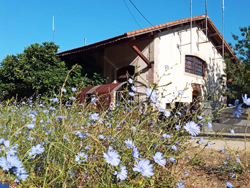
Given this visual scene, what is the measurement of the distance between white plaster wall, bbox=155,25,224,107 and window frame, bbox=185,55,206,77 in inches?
7.2

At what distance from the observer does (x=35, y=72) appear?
916cm

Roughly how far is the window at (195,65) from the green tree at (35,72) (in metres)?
3.88

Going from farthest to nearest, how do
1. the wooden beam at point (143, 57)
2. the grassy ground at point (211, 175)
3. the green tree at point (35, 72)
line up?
the green tree at point (35, 72), the wooden beam at point (143, 57), the grassy ground at point (211, 175)

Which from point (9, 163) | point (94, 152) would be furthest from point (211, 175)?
point (9, 163)

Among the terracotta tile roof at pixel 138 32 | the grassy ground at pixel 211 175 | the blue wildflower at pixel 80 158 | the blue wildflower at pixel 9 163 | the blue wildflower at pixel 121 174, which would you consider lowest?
the grassy ground at pixel 211 175

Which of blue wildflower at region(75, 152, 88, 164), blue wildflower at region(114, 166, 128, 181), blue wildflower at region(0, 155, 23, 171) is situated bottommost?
blue wildflower at region(114, 166, 128, 181)

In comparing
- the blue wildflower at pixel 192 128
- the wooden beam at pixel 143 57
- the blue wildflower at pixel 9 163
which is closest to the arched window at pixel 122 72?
the wooden beam at pixel 143 57

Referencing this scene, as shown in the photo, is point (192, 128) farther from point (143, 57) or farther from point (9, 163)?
point (143, 57)

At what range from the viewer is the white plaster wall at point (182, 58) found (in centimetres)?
888

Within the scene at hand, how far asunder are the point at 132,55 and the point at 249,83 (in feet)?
17.4

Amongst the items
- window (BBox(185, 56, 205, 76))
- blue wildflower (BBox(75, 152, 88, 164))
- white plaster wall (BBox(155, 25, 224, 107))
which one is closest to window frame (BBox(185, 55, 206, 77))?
window (BBox(185, 56, 205, 76))

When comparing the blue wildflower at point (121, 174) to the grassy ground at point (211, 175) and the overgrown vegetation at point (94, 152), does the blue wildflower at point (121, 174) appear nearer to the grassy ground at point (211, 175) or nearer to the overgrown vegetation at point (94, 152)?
the overgrown vegetation at point (94, 152)

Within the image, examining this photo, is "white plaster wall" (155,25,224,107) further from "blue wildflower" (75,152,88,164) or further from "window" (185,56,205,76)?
"blue wildflower" (75,152,88,164)

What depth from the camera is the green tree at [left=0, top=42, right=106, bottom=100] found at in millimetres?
8992
